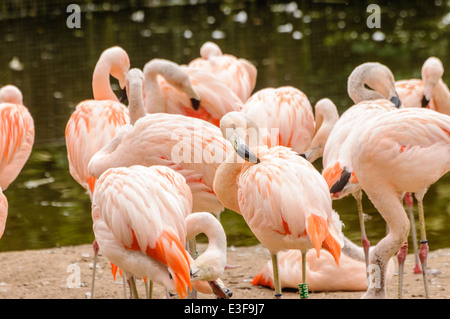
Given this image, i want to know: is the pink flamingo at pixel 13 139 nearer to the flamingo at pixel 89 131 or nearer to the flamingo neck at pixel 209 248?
the flamingo at pixel 89 131

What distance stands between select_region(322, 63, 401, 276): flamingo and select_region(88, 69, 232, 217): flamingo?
0.62 meters

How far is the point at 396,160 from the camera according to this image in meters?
4.04

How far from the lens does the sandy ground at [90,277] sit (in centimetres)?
482

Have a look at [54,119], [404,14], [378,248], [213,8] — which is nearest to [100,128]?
[378,248]

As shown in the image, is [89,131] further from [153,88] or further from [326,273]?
[326,273]

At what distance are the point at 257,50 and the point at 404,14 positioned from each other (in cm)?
458

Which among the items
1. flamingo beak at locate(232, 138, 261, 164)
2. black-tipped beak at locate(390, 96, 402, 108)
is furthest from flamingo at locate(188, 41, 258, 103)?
flamingo beak at locate(232, 138, 261, 164)

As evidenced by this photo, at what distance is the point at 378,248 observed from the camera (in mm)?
4062

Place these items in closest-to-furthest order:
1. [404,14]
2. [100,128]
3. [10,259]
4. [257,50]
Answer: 1. [100,128]
2. [10,259]
3. [257,50]
4. [404,14]

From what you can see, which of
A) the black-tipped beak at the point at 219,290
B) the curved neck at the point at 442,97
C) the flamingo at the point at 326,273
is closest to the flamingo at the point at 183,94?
the flamingo at the point at 326,273

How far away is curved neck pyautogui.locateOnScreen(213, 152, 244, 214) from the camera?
4055mm

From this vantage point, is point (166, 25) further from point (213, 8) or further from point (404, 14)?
point (404, 14)

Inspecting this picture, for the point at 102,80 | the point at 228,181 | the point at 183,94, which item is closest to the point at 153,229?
the point at 228,181
